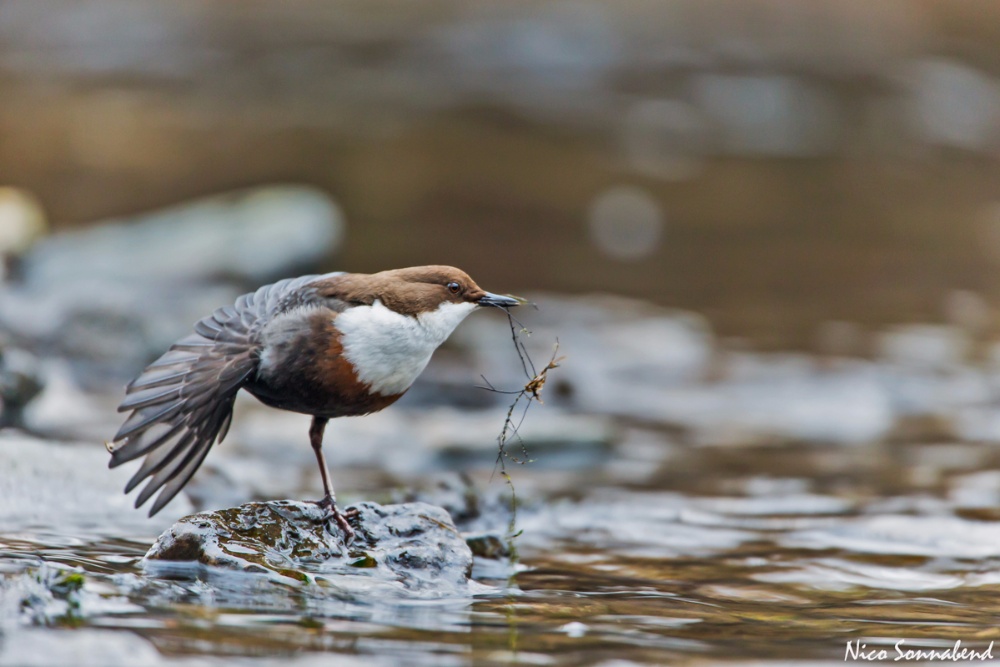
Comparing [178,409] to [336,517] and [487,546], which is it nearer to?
[336,517]

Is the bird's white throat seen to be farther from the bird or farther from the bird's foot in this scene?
the bird's foot

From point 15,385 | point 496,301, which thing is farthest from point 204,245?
point 496,301

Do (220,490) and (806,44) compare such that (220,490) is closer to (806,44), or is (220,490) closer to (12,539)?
(12,539)

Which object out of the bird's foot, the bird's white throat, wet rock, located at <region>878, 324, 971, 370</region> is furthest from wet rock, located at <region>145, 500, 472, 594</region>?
wet rock, located at <region>878, 324, 971, 370</region>

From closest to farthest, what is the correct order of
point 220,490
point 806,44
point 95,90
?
point 220,490, point 95,90, point 806,44

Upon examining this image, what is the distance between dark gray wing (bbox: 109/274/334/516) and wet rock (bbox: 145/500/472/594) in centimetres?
19

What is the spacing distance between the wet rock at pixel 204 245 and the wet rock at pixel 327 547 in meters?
5.66

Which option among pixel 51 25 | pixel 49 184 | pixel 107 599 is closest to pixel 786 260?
pixel 49 184

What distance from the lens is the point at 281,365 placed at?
407 centimetres

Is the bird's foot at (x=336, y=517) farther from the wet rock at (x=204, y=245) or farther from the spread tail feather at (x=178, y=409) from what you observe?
the wet rock at (x=204, y=245)

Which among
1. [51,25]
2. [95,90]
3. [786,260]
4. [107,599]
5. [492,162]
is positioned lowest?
[107,599]

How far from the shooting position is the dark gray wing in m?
3.98

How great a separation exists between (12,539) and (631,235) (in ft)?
36.1

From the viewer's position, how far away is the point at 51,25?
71.8 ft
